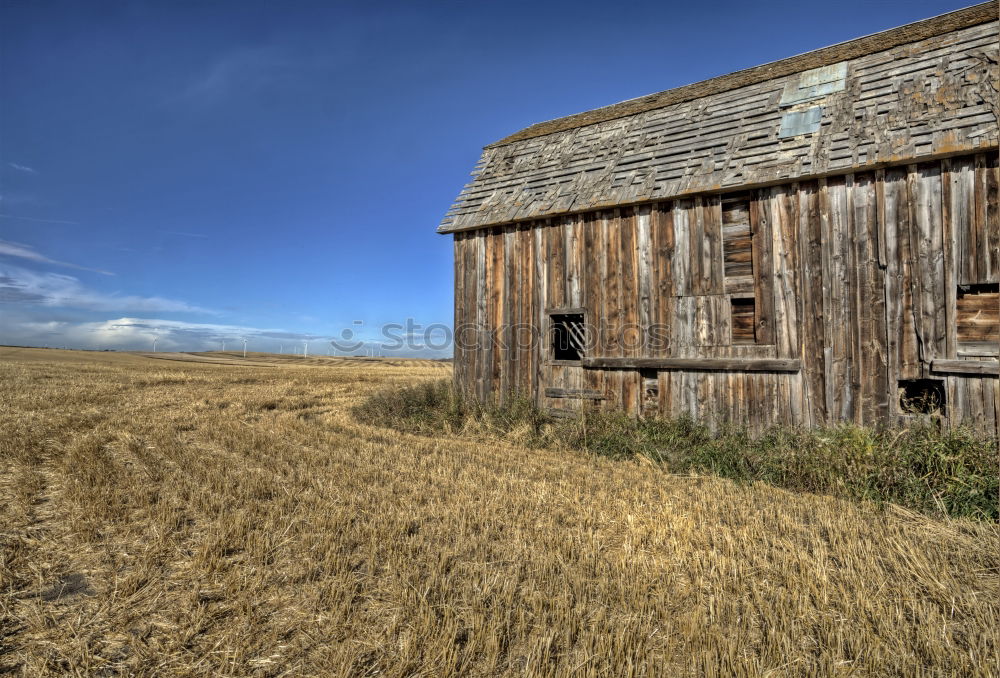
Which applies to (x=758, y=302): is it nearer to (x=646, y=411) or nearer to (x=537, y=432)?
(x=646, y=411)

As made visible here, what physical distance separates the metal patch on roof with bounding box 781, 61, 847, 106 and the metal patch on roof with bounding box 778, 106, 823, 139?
39 cm

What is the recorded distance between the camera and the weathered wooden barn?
6.67 m

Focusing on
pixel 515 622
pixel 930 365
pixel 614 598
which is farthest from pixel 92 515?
pixel 930 365

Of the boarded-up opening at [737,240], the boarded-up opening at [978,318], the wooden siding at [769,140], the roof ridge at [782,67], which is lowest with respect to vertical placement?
the boarded-up opening at [978,318]

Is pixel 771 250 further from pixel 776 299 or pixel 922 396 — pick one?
pixel 922 396

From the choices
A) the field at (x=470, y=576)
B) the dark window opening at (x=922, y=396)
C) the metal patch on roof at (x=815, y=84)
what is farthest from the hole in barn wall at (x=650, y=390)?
the metal patch on roof at (x=815, y=84)

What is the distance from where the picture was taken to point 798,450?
625cm

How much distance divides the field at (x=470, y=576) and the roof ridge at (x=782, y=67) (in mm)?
8397

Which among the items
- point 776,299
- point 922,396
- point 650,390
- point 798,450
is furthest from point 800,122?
point 798,450

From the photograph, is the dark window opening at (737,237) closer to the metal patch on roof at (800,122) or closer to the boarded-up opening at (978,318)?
the metal patch on roof at (800,122)

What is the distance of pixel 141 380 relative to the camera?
62.2ft

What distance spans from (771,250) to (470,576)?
7.03m

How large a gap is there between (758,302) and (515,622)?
6.87 metres

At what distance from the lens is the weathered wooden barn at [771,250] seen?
6.67 metres
